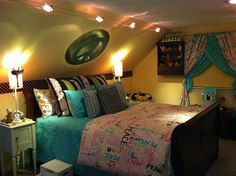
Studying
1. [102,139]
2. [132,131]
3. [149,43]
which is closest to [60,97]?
[102,139]

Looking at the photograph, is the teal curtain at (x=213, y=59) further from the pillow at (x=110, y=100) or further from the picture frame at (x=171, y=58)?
the pillow at (x=110, y=100)

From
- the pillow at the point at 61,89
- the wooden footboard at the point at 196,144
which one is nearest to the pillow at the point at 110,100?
the pillow at the point at 61,89

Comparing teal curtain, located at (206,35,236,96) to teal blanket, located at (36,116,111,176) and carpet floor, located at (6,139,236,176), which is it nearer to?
carpet floor, located at (6,139,236,176)

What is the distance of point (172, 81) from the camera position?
4.94 meters

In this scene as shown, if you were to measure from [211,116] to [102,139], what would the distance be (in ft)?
4.81

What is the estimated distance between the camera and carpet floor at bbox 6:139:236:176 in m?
2.92

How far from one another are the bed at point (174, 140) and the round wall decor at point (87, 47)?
0.77 meters

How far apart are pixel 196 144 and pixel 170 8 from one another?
1623 millimetres

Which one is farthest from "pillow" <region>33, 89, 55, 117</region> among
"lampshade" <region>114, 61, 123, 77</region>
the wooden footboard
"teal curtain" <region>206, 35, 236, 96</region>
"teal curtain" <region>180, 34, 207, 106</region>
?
"teal curtain" <region>206, 35, 236, 96</region>

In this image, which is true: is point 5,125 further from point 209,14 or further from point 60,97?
point 209,14

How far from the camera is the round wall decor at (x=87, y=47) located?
329 cm

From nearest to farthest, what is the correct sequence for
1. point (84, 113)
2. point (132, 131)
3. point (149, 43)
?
point (132, 131)
point (84, 113)
point (149, 43)

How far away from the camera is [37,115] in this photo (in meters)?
3.26

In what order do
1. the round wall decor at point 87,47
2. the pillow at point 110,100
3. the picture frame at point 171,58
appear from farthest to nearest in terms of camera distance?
1. the picture frame at point 171,58
2. the round wall decor at point 87,47
3. the pillow at point 110,100
